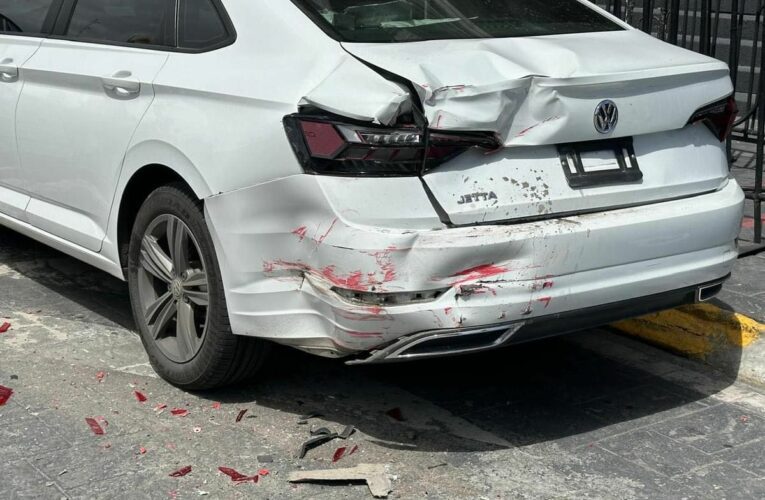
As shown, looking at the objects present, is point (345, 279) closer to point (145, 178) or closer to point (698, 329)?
point (145, 178)

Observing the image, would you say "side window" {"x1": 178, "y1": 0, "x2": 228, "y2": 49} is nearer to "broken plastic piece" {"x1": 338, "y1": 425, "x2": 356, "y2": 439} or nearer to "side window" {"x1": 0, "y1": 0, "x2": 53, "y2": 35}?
"side window" {"x1": 0, "y1": 0, "x2": 53, "y2": 35}

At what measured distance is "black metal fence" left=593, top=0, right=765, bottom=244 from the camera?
6.43 meters

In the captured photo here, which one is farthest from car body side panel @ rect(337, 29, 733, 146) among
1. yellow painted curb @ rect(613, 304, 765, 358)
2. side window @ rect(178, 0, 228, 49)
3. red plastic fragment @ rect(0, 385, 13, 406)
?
red plastic fragment @ rect(0, 385, 13, 406)

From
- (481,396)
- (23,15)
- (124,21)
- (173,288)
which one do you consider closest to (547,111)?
(481,396)

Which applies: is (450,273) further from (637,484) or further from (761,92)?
(761,92)

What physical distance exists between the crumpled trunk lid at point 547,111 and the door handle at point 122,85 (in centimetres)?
104

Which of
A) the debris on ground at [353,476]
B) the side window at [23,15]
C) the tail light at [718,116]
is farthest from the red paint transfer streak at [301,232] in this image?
the side window at [23,15]

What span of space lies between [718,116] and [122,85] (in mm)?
2262

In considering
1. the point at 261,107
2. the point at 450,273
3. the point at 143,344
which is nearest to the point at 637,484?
the point at 450,273

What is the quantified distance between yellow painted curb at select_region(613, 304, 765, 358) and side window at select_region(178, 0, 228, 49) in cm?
222

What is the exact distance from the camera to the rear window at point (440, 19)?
13.8 feet

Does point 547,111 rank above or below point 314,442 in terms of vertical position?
above

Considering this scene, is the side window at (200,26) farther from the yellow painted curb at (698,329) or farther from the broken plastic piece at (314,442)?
the yellow painted curb at (698,329)

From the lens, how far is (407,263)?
376 cm
